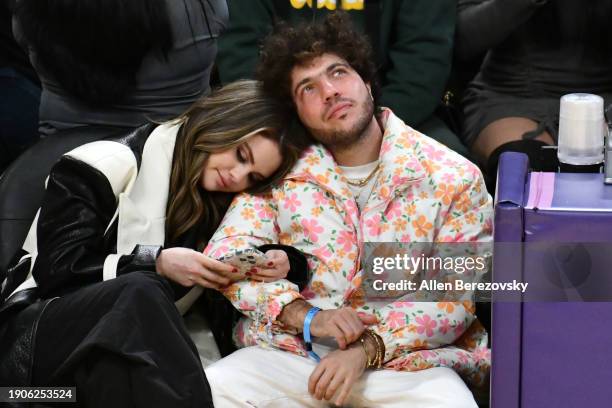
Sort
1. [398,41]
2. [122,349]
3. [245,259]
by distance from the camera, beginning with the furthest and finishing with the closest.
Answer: [398,41] < [245,259] < [122,349]

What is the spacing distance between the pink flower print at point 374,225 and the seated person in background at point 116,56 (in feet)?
2.02

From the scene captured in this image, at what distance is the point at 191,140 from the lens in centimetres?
254

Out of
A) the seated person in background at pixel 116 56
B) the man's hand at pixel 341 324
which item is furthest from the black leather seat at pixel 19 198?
the man's hand at pixel 341 324

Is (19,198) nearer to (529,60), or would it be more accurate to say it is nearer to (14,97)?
(14,97)

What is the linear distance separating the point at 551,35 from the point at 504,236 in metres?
1.31

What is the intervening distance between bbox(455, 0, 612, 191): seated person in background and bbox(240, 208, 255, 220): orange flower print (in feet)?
2.49

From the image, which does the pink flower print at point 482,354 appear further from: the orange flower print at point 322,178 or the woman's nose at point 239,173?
the woman's nose at point 239,173

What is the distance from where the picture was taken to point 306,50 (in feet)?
8.49

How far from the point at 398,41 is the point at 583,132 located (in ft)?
3.32

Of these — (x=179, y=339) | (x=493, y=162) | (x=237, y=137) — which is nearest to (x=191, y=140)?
(x=237, y=137)

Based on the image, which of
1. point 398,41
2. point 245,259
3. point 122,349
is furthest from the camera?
point 398,41

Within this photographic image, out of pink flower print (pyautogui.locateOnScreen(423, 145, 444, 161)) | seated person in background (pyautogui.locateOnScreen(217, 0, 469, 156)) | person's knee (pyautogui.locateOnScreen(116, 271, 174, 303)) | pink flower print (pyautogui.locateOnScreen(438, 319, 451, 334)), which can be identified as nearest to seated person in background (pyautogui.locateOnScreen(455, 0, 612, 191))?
seated person in background (pyautogui.locateOnScreen(217, 0, 469, 156))

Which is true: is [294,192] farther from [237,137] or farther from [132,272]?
[132,272]

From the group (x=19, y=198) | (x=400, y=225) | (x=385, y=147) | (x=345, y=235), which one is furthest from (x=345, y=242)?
(x=19, y=198)
